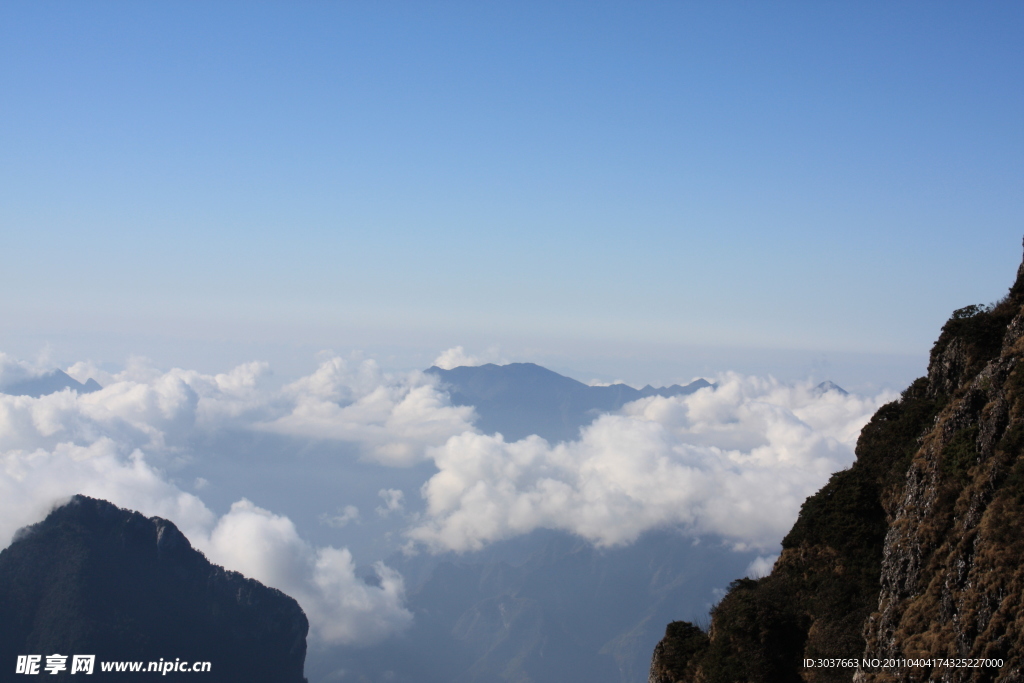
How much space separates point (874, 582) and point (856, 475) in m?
8.09

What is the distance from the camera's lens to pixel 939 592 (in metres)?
28.1

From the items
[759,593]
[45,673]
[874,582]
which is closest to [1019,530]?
[874,582]

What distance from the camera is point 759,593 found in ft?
135

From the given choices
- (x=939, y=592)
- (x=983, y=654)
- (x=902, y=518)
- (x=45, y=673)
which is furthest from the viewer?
(x=45, y=673)

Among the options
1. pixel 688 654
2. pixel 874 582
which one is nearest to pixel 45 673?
pixel 688 654

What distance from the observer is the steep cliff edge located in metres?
26.0

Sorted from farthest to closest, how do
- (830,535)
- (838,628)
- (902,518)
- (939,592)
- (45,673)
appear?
1. (45,673)
2. (830,535)
3. (838,628)
4. (902,518)
5. (939,592)

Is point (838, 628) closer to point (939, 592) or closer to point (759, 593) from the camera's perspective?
point (759, 593)

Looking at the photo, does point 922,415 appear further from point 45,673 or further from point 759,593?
point 45,673

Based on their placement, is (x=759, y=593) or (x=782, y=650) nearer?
(x=782, y=650)

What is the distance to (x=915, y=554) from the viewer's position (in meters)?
30.5

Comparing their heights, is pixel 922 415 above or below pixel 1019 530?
above

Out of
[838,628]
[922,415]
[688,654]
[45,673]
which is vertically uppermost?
[922,415]

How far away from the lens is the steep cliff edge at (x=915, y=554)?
2605 cm
